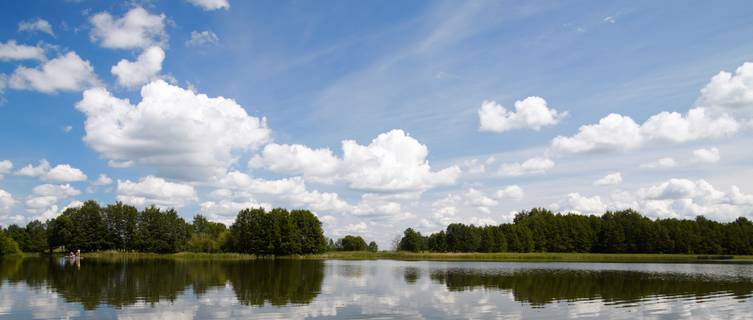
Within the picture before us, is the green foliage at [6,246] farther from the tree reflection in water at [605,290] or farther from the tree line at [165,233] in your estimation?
the tree reflection in water at [605,290]

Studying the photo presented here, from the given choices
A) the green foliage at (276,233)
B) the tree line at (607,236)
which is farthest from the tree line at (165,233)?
the tree line at (607,236)

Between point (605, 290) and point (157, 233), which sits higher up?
point (157, 233)

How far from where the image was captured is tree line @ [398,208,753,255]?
153500 millimetres

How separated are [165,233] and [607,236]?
398 ft

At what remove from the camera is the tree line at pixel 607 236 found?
154 meters

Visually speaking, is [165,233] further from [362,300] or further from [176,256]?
[362,300]

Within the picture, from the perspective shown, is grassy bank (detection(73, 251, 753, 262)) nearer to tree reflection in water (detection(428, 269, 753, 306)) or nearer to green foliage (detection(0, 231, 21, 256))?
green foliage (detection(0, 231, 21, 256))

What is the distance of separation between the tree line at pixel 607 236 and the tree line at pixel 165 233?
5426 centimetres

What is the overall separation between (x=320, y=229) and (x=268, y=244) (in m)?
14.0

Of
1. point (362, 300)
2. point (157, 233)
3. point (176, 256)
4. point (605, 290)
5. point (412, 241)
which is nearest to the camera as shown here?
point (362, 300)

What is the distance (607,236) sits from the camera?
518ft

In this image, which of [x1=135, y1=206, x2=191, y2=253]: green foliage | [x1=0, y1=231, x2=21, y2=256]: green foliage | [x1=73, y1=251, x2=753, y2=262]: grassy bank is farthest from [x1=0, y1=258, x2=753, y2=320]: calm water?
[x1=0, y1=231, x2=21, y2=256]: green foliage

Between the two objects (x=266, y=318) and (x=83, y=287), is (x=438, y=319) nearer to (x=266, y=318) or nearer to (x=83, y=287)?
(x=266, y=318)

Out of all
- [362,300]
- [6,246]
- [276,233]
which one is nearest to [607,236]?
[276,233]
